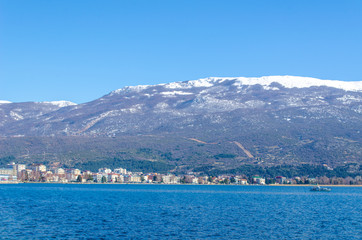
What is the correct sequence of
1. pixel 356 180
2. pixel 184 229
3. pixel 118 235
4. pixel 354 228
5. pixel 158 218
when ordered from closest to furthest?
pixel 118 235
pixel 184 229
pixel 354 228
pixel 158 218
pixel 356 180

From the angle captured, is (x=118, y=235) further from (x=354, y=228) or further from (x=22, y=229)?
(x=354, y=228)

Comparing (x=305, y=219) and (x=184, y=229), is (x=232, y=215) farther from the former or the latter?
(x=184, y=229)

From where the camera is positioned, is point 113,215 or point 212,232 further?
point 113,215

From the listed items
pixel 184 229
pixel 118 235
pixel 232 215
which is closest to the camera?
pixel 118 235

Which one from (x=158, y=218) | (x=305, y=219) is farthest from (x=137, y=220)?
(x=305, y=219)

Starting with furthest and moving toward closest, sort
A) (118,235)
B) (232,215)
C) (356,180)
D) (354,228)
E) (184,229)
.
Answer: (356,180) < (232,215) < (354,228) < (184,229) < (118,235)

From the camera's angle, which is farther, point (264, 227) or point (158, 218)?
point (158, 218)

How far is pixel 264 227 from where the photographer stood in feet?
177

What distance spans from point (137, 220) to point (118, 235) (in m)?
11.3

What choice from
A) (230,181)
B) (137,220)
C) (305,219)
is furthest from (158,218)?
(230,181)

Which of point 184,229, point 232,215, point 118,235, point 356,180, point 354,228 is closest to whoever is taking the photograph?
point 118,235

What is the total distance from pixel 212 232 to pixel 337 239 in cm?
1169

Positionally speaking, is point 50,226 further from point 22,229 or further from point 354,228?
point 354,228

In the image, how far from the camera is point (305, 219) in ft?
208
